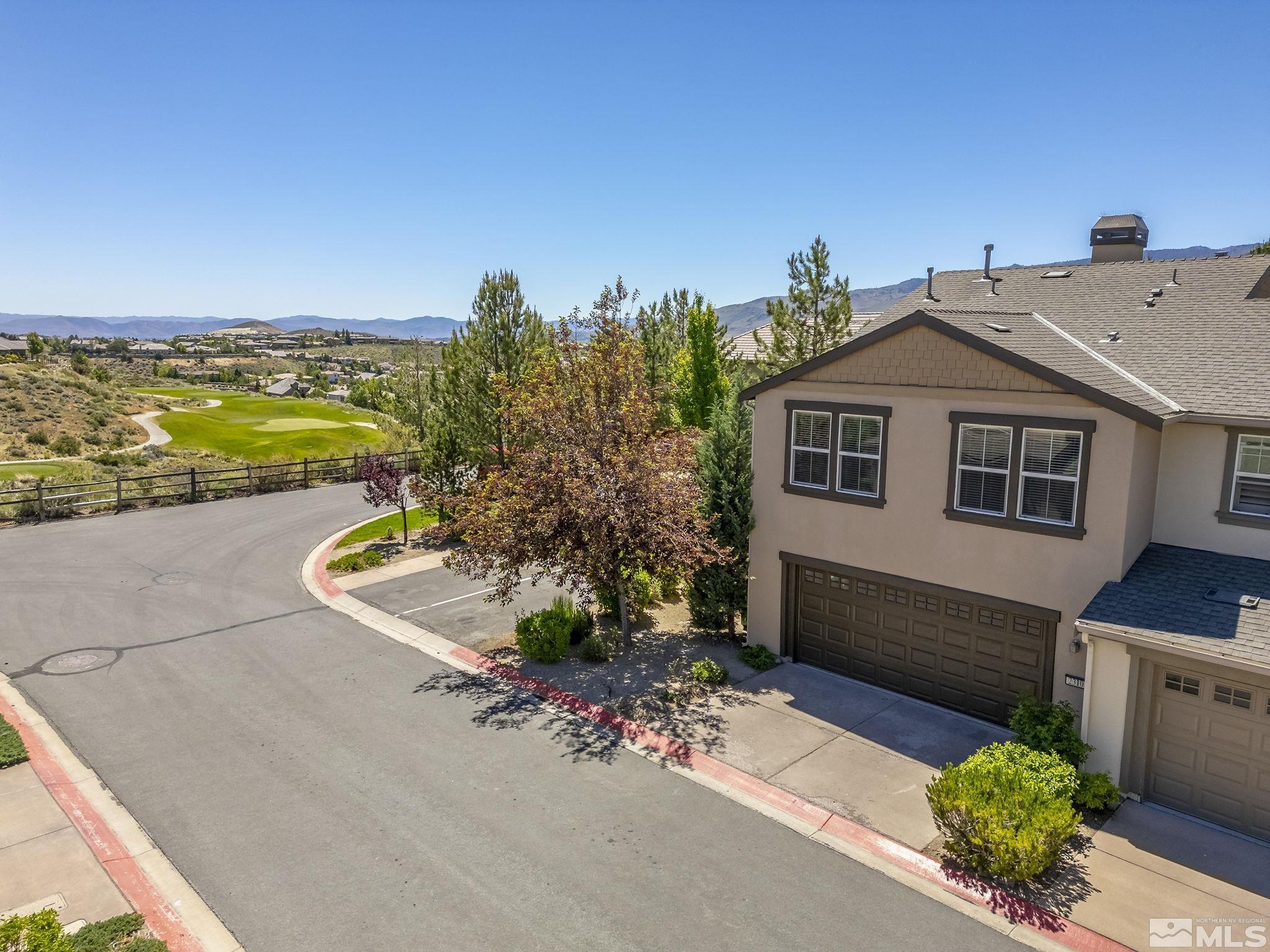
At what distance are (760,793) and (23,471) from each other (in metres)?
39.6

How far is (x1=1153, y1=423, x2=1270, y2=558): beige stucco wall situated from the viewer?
1036 cm

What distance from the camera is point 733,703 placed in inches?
499

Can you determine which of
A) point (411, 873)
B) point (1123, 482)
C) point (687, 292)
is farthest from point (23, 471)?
point (1123, 482)

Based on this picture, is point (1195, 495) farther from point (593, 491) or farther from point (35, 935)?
point (35, 935)

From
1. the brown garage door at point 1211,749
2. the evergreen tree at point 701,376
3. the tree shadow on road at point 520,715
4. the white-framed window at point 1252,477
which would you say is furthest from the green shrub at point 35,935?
the evergreen tree at point 701,376

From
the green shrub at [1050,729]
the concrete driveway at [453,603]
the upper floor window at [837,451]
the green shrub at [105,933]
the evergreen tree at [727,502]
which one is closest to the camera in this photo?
the green shrub at [105,933]

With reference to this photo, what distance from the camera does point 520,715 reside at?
488 inches

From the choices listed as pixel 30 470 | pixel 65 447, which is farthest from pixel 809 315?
pixel 65 447

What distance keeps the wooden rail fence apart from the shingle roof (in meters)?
24.5

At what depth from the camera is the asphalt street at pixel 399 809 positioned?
7.59 metres

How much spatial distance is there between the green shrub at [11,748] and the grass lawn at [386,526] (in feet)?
39.4

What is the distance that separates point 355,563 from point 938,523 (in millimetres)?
15600

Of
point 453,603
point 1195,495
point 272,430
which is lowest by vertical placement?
point 453,603

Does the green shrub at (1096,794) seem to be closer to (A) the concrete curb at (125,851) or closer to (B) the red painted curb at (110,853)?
(A) the concrete curb at (125,851)
